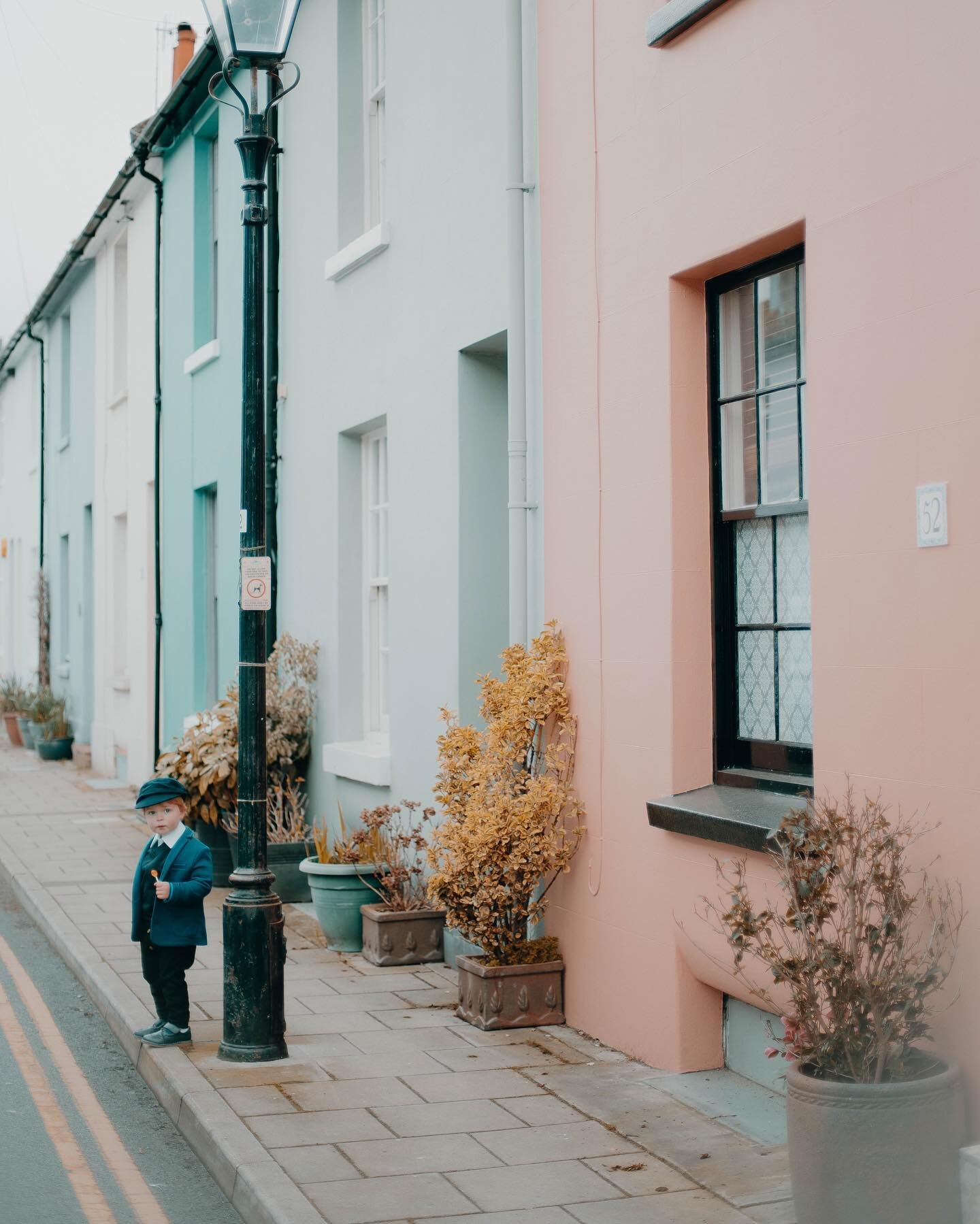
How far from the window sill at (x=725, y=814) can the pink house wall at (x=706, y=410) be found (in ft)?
0.38

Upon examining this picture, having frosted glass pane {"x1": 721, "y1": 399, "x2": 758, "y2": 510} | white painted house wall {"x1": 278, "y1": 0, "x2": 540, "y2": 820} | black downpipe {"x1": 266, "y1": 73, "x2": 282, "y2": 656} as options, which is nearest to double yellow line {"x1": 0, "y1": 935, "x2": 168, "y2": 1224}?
white painted house wall {"x1": 278, "y1": 0, "x2": 540, "y2": 820}

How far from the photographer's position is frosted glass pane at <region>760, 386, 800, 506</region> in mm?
6016

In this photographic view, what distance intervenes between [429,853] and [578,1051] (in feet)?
4.03

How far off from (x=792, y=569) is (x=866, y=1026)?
6.95 ft

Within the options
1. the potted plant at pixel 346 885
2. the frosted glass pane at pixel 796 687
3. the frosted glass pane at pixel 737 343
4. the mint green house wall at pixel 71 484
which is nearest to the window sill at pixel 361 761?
the potted plant at pixel 346 885

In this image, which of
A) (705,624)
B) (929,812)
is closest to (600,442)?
(705,624)

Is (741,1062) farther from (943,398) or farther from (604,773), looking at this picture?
(943,398)

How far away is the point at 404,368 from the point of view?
9.38 meters

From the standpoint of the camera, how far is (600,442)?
7.01 m

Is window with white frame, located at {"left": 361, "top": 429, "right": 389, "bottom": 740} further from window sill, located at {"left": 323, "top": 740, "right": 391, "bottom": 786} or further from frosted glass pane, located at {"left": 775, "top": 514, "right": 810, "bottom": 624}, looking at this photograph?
frosted glass pane, located at {"left": 775, "top": 514, "right": 810, "bottom": 624}

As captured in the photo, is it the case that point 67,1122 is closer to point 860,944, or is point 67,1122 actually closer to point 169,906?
point 169,906

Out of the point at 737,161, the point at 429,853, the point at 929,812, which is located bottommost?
the point at 429,853

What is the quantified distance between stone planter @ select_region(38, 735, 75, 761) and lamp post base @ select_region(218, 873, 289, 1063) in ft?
53.9

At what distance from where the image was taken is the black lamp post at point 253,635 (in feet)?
21.3
